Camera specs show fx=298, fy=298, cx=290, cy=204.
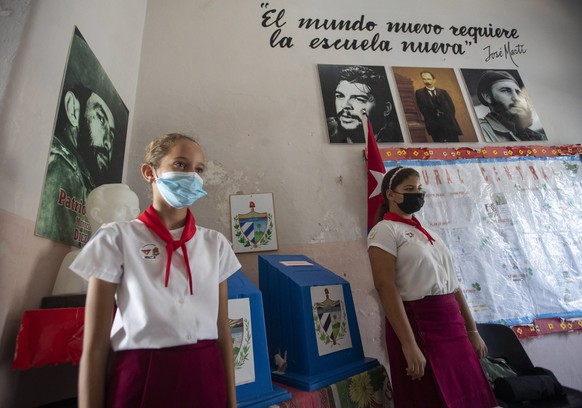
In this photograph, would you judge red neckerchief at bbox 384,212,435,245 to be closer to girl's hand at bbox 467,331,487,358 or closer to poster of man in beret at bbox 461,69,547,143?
girl's hand at bbox 467,331,487,358

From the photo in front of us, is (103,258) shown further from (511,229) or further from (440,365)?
(511,229)

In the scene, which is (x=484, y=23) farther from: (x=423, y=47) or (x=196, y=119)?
(x=196, y=119)

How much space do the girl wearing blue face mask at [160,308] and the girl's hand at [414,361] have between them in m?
0.67

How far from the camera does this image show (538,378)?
1.35 metres

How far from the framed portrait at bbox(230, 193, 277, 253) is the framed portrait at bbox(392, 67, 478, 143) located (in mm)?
1328

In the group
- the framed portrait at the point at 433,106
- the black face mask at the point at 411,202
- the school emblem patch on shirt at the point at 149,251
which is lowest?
the school emblem patch on shirt at the point at 149,251

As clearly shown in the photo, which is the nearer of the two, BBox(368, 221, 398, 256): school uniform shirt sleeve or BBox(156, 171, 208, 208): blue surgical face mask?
BBox(156, 171, 208, 208): blue surgical face mask

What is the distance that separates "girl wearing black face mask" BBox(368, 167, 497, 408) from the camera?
1117mm

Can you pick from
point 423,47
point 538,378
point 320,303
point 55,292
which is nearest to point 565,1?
point 423,47

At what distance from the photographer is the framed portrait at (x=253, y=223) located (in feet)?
6.41

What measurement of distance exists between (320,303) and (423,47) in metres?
2.66

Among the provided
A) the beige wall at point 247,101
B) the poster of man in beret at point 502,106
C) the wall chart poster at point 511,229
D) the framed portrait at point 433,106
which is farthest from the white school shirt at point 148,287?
the poster of man in beret at point 502,106

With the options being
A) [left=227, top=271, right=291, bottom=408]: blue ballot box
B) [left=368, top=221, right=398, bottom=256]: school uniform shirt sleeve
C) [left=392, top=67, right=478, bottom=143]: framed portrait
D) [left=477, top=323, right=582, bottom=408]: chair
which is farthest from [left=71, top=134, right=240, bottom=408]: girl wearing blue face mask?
[left=392, top=67, right=478, bottom=143]: framed portrait

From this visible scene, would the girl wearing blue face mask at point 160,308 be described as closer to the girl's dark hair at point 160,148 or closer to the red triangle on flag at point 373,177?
the girl's dark hair at point 160,148
